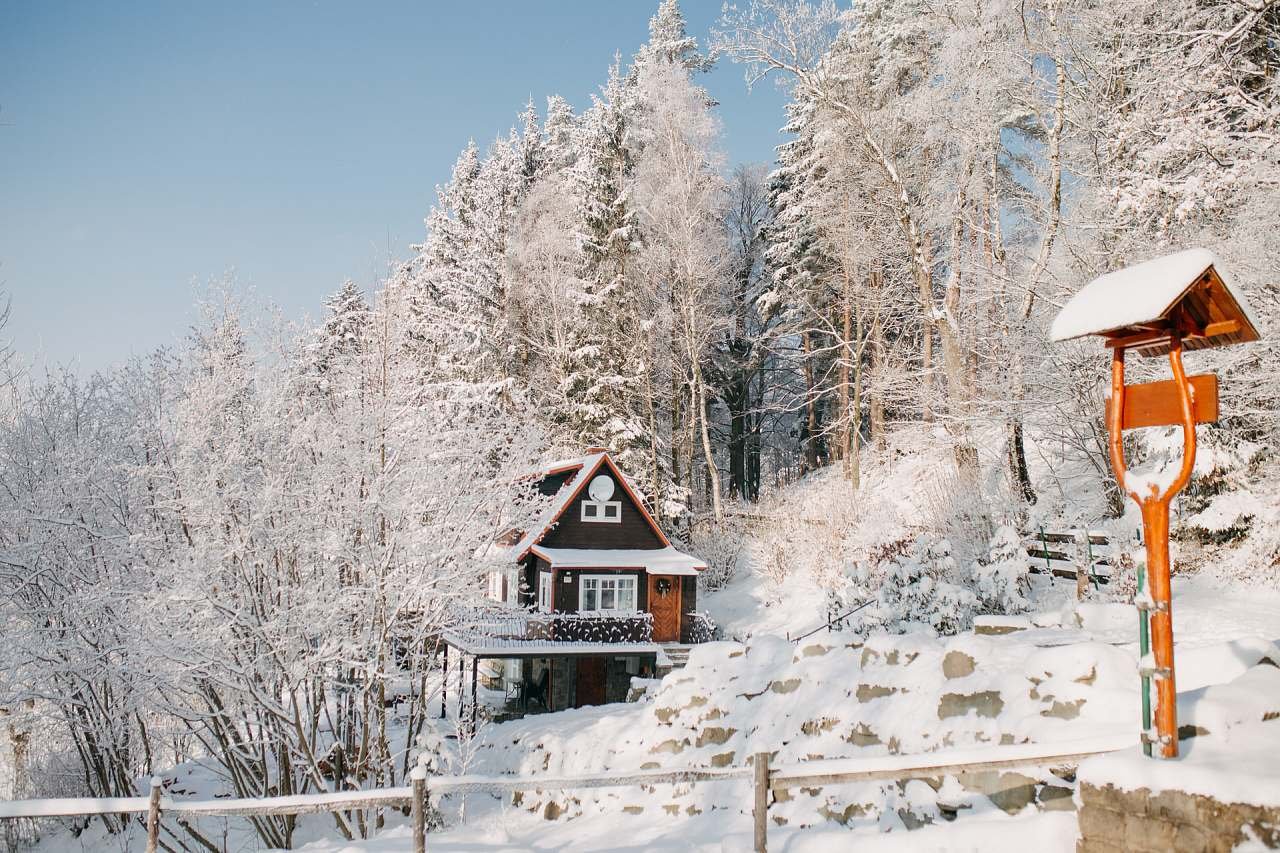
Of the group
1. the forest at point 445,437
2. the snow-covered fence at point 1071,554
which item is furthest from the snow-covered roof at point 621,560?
the snow-covered fence at point 1071,554

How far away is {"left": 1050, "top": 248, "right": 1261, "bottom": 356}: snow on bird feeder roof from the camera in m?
4.24

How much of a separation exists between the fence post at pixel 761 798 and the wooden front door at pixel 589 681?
14316 mm

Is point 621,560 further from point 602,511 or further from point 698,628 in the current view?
point 698,628

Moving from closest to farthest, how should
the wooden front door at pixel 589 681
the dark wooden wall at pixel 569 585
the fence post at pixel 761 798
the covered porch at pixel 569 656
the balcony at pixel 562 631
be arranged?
the fence post at pixel 761 798
the balcony at pixel 562 631
the covered porch at pixel 569 656
the wooden front door at pixel 589 681
the dark wooden wall at pixel 569 585

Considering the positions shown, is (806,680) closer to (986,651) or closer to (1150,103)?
(986,651)

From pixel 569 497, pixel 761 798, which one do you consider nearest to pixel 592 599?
pixel 569 497

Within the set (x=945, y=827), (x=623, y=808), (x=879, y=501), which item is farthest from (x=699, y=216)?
(x=945, y=827)

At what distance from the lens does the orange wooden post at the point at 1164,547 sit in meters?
4.14

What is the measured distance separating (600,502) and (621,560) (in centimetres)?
172

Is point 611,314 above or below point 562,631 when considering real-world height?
above

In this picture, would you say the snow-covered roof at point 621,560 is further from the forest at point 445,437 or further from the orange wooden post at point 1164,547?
the orange wooden post at point 1164,547

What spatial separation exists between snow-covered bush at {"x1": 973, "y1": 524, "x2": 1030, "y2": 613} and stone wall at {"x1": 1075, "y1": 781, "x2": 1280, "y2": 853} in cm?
723

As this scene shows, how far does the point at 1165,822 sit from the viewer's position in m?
3.84

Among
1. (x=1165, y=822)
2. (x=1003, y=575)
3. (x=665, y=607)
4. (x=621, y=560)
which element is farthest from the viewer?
(x=665, y=607)
